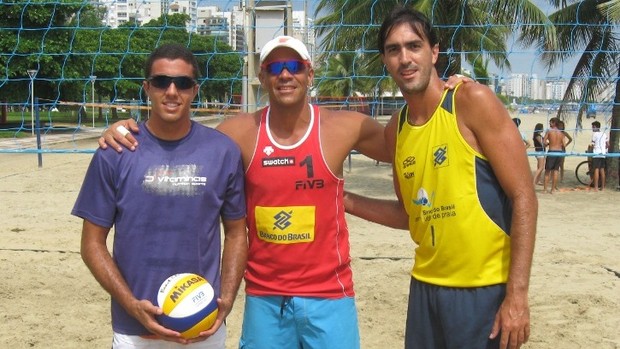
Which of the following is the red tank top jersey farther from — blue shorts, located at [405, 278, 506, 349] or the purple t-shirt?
blue shorts, located at [405, 278, 506, 349]

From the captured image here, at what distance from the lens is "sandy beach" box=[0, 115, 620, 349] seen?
Result: 12.8 ft

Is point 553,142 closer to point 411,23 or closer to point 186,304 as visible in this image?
point 411,23

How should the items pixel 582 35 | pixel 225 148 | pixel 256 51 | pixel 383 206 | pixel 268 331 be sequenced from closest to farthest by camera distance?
pixel 225 148, pixel 268 331, pixel 383 206, pixel 256 51, pixel 582 35

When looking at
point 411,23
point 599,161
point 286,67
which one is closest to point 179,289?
point 286,67

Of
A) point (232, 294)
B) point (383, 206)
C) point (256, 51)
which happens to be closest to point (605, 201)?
point (256, 51)

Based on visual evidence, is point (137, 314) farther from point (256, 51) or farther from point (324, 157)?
point (256, 51)

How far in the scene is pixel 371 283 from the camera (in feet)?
15.9

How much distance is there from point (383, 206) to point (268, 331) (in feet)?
2.17

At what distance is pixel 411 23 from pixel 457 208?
618 mm

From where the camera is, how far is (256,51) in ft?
18.5

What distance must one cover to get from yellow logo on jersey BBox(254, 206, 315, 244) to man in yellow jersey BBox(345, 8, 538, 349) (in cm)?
35

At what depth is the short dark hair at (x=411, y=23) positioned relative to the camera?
2168mm

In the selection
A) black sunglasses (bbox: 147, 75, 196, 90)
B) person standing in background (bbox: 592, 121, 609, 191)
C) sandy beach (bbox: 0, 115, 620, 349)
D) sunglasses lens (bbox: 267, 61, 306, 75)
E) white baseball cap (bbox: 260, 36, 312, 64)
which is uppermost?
white baseball cap (bbox: 260, 36, 312, 64)

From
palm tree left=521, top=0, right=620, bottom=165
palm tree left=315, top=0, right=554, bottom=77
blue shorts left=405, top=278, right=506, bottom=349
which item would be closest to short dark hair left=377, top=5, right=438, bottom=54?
blue shorts left=405, top=278, right=506, bottom=349
